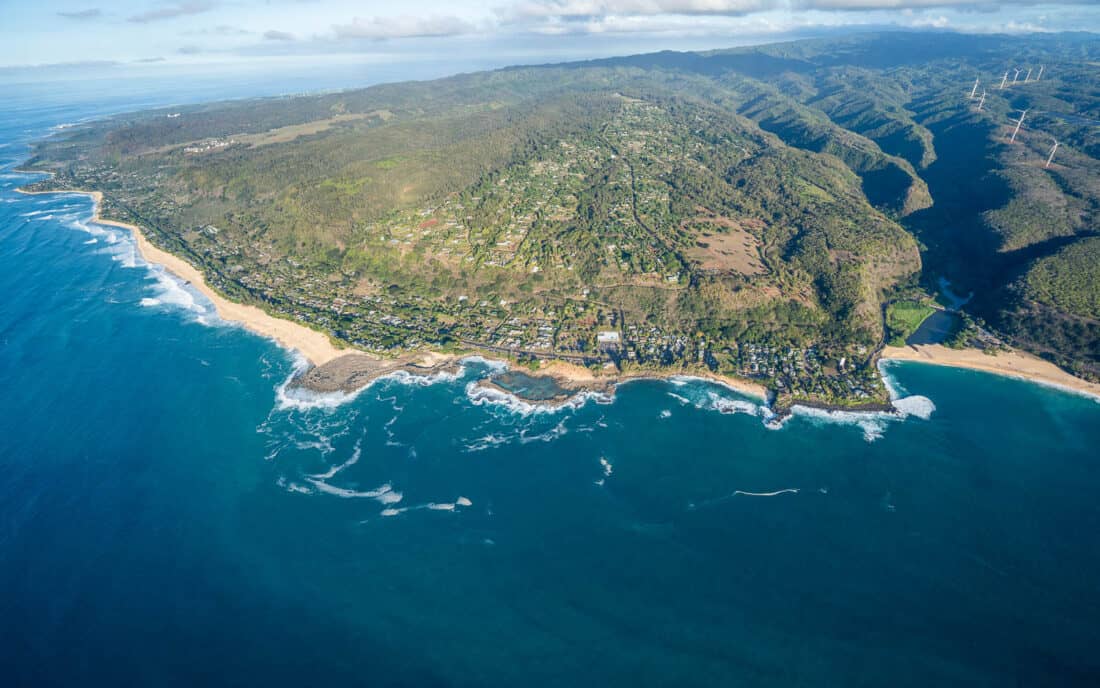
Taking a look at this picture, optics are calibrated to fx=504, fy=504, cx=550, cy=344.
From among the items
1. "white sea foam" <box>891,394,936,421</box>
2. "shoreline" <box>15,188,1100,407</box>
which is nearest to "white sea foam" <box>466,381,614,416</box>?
"shoreline" <box>15,188,1100,407</box>

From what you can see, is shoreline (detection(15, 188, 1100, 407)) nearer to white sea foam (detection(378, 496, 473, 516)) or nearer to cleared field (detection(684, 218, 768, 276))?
white sea foam (detection(378, 496, 473, 516))

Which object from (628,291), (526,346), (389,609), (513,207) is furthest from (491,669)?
(513,207)

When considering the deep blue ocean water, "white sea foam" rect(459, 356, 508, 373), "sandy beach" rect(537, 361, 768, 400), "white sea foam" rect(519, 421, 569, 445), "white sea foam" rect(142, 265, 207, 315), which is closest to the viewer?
the deep blue ocean water

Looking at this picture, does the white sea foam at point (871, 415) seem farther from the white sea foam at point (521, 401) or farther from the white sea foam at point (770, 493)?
the white sea foam at point (521, 401)

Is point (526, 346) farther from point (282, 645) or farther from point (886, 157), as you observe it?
point (886, 157)

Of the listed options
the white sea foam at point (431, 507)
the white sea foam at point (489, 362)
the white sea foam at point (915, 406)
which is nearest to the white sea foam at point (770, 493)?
the white sea foam at point (915, 406)

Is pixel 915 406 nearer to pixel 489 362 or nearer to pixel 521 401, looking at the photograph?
pixel 521 401
